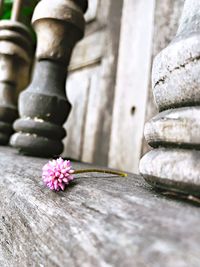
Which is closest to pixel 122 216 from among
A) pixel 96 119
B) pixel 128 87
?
pixel 128 87

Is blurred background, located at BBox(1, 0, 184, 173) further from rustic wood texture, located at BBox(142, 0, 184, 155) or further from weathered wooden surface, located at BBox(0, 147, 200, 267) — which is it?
weathered wooden surface, located at BBox(0, 147, 200, 267)

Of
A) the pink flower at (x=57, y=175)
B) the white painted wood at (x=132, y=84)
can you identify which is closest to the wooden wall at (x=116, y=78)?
the white painted wood at (x=132, y=84)

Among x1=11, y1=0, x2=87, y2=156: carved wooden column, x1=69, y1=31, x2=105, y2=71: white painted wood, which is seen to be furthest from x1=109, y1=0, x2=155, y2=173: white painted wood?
x1=11, y1=0, x2=87, y2=156: carved wooden column

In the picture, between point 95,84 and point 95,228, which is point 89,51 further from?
point 95,228

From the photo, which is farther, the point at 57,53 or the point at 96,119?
the point at 96,119

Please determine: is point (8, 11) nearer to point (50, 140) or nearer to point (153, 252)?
point (50, 140)

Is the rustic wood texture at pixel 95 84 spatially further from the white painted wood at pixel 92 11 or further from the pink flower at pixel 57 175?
the pink flower at pixel 57 175
